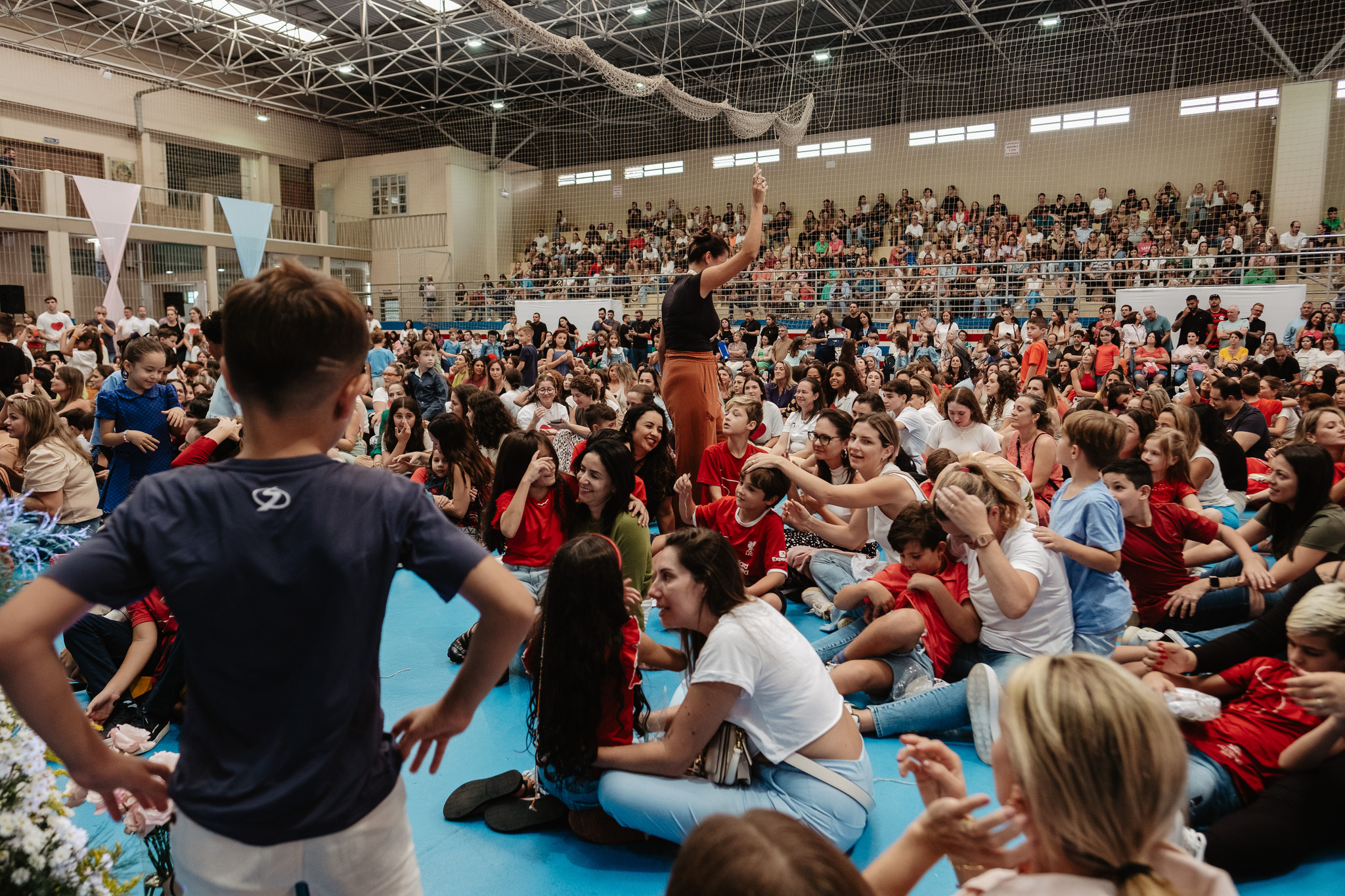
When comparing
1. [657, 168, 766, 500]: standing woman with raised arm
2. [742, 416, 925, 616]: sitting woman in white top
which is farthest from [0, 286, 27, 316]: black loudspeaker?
[742, 416, 925, 616]: sitting woman in white top

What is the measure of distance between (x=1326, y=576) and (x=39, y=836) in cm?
348

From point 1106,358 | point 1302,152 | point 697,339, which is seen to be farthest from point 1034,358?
point 1302,152

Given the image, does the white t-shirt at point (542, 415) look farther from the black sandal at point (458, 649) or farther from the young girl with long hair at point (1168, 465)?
the young girl with long hair at point (1168, 465)

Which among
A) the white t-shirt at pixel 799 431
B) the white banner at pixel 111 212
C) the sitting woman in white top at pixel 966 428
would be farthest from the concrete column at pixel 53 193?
the sitting woman in white top at pixel 966 428

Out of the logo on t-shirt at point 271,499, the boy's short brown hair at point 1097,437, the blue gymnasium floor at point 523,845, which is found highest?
the logo on t-shirt at point 271,499

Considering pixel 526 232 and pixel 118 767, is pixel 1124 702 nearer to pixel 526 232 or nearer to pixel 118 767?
pixel 118 767

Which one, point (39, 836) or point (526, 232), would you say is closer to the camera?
point (39, 836)

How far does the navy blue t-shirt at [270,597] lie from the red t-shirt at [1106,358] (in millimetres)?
10528

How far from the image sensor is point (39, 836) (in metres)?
1.28

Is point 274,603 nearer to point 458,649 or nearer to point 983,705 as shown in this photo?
point 983,705

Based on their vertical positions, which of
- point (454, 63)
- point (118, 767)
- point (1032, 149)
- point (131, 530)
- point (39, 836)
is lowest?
point (39, 836)

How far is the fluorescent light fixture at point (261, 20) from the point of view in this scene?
50.8 feet

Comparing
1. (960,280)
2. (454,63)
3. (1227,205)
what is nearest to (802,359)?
(960,280)

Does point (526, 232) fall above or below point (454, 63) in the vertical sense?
below
